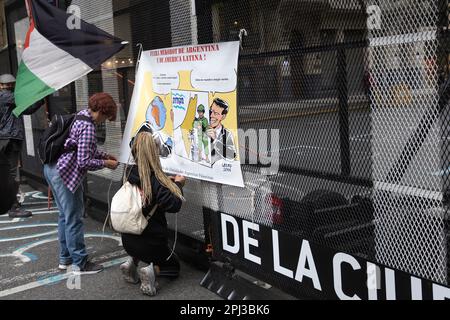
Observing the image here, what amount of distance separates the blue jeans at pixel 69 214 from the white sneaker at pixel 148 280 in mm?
902

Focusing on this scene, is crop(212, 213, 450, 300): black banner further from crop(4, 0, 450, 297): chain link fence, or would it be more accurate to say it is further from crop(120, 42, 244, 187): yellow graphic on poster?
crop(120, 42, 244, 187): yellow graphic on poster

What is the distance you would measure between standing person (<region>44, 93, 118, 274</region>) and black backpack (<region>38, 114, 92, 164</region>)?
42mm

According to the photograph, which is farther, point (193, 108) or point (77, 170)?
point (77, 170)

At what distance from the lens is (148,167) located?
3844 mm

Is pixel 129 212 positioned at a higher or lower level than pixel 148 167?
lower

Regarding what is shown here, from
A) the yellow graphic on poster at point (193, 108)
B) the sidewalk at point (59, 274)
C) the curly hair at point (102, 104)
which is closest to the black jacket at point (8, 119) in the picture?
the sidewalk at point (59, 274)

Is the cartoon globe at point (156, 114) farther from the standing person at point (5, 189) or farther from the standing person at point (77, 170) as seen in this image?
the standing person at point (5, 189)

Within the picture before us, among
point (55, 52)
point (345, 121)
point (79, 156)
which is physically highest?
point (55, 52)

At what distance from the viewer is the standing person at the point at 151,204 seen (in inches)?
151

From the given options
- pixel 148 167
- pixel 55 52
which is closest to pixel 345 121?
pixel 148 167

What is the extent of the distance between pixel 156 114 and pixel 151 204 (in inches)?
37.9

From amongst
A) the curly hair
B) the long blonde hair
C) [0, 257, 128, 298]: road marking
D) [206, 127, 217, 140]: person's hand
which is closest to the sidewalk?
[0, 257, 128, 298]: road marking

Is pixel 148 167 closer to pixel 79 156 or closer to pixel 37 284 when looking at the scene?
pixel 79 156
